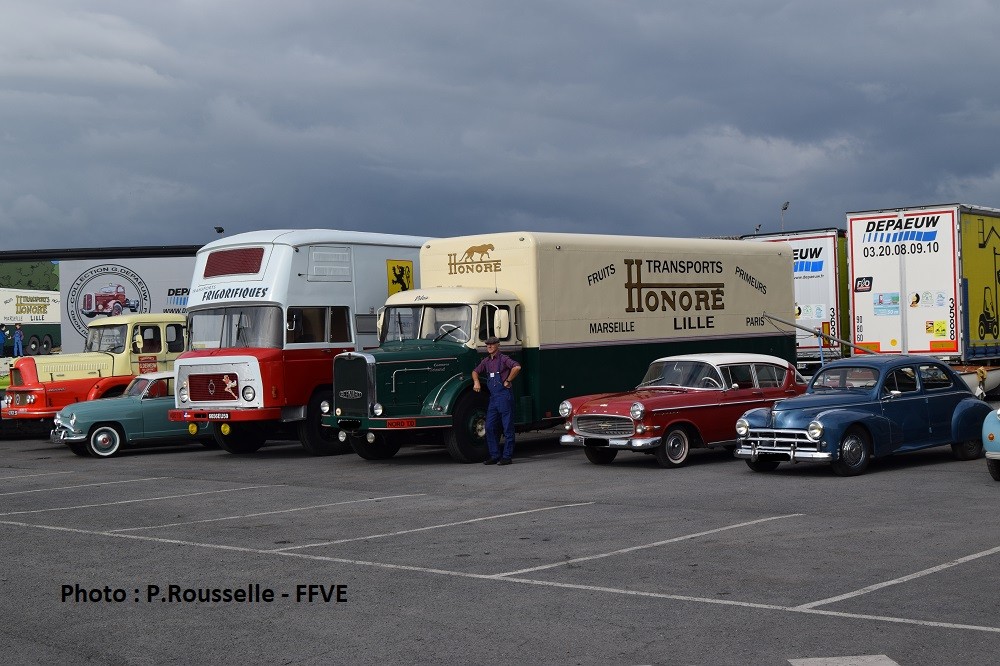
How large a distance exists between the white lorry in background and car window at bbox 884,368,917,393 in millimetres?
8516

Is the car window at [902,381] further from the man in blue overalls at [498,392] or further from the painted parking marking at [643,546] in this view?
the man in blue overalls at [498,392]

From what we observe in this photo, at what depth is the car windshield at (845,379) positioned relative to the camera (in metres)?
15.7

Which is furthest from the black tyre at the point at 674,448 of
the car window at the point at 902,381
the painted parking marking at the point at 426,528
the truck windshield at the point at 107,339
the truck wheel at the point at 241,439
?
the truck windshield at the point at 107,339

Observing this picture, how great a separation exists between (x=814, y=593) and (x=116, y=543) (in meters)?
6.48

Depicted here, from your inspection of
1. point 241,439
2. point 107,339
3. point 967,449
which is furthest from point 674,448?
point 107,339

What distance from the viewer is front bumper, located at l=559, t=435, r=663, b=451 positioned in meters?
16.4

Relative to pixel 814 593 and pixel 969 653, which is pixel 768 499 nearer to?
pixel 814 593

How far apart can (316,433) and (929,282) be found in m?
12.6

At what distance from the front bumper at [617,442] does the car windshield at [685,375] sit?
1.42 m

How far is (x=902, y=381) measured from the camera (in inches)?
625

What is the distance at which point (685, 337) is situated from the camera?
21406mm

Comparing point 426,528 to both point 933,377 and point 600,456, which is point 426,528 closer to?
point 600,456

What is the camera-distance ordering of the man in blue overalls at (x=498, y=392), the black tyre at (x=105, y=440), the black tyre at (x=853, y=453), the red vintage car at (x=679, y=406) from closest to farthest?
the black tyre at (x=853, y=453), the red vintage car at (x=679, y=406), the man in blue overalls at (x=498, y=392), the black tyre at (x=105, y=440)

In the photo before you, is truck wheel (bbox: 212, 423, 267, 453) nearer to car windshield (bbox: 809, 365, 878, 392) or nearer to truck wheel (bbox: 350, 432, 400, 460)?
truck wheel (bbox: 350, 432, 400, 460)
